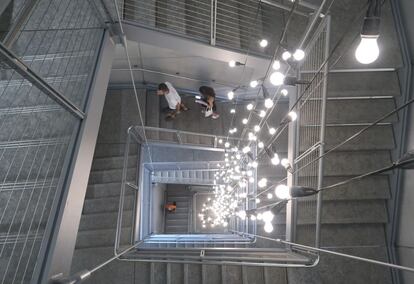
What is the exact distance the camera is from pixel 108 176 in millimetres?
5441

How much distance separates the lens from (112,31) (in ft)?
8.98

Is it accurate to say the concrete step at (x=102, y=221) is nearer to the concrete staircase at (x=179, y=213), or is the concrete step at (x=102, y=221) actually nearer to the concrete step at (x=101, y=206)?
the concrete step at (x=101, y=206)

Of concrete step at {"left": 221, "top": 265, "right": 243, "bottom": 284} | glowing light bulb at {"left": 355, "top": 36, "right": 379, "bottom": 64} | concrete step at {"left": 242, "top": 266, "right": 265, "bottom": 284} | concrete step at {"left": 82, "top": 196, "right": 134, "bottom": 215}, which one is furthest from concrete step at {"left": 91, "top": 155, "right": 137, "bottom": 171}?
glowing light bulb at {"left": 355, "top": 36, "right": 379, "bottom": 64}

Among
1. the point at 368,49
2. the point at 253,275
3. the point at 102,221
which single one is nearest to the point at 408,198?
the point at 253,275

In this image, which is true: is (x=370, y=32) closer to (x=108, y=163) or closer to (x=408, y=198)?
(x=408, y=198)

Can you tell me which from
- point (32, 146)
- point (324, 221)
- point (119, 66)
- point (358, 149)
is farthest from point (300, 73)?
point (119, 66)

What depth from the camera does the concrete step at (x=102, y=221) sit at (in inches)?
196

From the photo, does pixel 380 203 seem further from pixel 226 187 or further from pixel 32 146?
pixel 32 146

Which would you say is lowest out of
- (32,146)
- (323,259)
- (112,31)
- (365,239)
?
(323,259)

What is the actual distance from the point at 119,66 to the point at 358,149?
4.02 meters

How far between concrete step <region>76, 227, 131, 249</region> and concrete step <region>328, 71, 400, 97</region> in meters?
3.66

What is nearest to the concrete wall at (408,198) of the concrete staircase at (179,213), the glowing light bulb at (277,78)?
the glowing light bulb at (277,78)

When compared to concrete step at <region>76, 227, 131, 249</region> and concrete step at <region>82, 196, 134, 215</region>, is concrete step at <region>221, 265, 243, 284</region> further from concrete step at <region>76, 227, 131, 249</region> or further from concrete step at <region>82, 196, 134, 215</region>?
concrete step at <region>82, 196, 134, 215</region>

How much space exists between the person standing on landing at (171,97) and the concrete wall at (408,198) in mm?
3364
